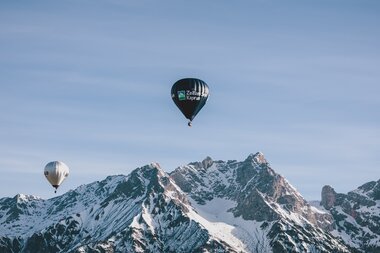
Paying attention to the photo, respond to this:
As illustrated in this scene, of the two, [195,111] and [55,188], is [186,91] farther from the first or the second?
[55,188]

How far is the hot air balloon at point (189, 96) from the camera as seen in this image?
163750 millimetres

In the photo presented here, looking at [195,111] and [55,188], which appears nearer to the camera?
[195,111]

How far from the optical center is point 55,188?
649 ft

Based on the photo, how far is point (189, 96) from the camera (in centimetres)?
16412

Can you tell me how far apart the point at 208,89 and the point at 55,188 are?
185 feet

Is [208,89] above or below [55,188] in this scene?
above

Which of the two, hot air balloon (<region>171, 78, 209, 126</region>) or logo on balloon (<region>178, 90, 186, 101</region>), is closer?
hot air balloon (<region>171, 78, 209, 126</region>)

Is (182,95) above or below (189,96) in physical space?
above

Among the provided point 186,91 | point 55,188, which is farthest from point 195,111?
point 55,188

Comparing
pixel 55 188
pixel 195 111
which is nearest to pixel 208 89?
pixel 195 111

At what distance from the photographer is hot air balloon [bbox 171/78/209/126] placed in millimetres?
163750

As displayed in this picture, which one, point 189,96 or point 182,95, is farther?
point 182,95

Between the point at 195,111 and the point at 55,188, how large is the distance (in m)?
54.4

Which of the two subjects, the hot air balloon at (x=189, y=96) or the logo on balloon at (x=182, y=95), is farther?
the logo on balloon at (x=182, y=95)
